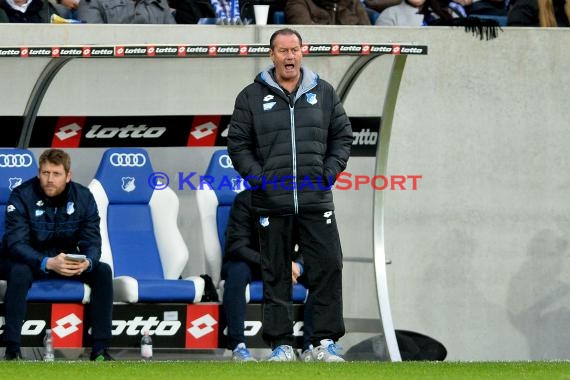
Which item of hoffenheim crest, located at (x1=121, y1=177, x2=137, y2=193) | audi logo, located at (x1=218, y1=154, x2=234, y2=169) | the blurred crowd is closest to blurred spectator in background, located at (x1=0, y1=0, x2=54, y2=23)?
the blurred crowd

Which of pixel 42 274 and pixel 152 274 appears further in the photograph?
pixel 152 274

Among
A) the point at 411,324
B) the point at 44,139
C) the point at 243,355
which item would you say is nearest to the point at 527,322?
the point at 411,324

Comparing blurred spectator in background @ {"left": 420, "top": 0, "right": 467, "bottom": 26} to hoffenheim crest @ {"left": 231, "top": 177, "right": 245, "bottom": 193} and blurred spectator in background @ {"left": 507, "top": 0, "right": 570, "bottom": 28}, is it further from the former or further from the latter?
hoffenheim crest @ {"left": 231, "top": 177, "right": 245, "bottom": 193}

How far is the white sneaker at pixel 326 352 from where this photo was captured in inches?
319

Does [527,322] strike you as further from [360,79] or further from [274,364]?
[274,364]

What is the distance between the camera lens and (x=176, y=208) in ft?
34.0

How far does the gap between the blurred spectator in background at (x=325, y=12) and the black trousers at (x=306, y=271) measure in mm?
4050

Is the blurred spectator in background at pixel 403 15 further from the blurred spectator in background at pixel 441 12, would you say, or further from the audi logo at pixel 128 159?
the audi logo at pixel 128 159

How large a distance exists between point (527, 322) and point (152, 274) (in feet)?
11.8

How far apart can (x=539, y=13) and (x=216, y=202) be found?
12.9ft

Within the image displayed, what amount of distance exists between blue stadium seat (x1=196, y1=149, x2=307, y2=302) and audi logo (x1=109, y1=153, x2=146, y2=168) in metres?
0.48

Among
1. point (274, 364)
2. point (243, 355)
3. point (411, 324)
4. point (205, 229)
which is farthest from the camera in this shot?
point (411, 324)

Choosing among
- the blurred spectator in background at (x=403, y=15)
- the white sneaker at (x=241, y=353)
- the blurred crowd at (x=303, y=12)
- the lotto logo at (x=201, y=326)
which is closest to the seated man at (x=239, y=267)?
the white sneaker at (x=241, y=353)

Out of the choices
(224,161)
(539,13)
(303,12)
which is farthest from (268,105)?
(539,13)
